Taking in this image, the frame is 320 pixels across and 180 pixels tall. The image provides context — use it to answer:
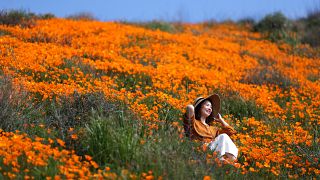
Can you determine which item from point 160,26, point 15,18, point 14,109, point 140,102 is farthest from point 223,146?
point 160,26

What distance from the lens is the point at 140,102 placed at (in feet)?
29.2

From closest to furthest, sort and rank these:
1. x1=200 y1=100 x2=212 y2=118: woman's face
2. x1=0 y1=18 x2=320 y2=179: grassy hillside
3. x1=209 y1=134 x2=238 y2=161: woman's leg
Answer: x1=0 y1=18 x2=320 y2=179: grassy hillside, x1=209 y1=134 x2=238 y2=161: woman's leg, x1=200 y1=100 x2=212 y2=118: woman's face

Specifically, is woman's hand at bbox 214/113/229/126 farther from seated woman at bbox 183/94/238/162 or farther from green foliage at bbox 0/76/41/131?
green foliage at bbox 0/76/41/131

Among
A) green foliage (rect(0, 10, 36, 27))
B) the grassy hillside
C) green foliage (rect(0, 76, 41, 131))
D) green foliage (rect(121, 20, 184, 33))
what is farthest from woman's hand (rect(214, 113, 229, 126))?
green foliage (rect(121, 20, 184, 33))

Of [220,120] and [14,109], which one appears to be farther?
[220,120]

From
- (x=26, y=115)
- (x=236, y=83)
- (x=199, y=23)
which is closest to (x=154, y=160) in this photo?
(x=26, y=115)

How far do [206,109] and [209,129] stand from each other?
1.02 feet

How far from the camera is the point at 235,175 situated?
6.25 m

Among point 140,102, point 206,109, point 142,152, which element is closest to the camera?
point 142,152

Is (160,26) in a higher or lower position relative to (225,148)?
higher

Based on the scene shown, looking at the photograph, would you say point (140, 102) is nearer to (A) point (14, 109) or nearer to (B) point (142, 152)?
(A) point (14, 109)

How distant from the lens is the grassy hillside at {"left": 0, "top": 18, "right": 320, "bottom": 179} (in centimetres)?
568

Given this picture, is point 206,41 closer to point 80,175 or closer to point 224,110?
point 224,110

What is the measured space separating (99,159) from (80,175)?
74 cm
